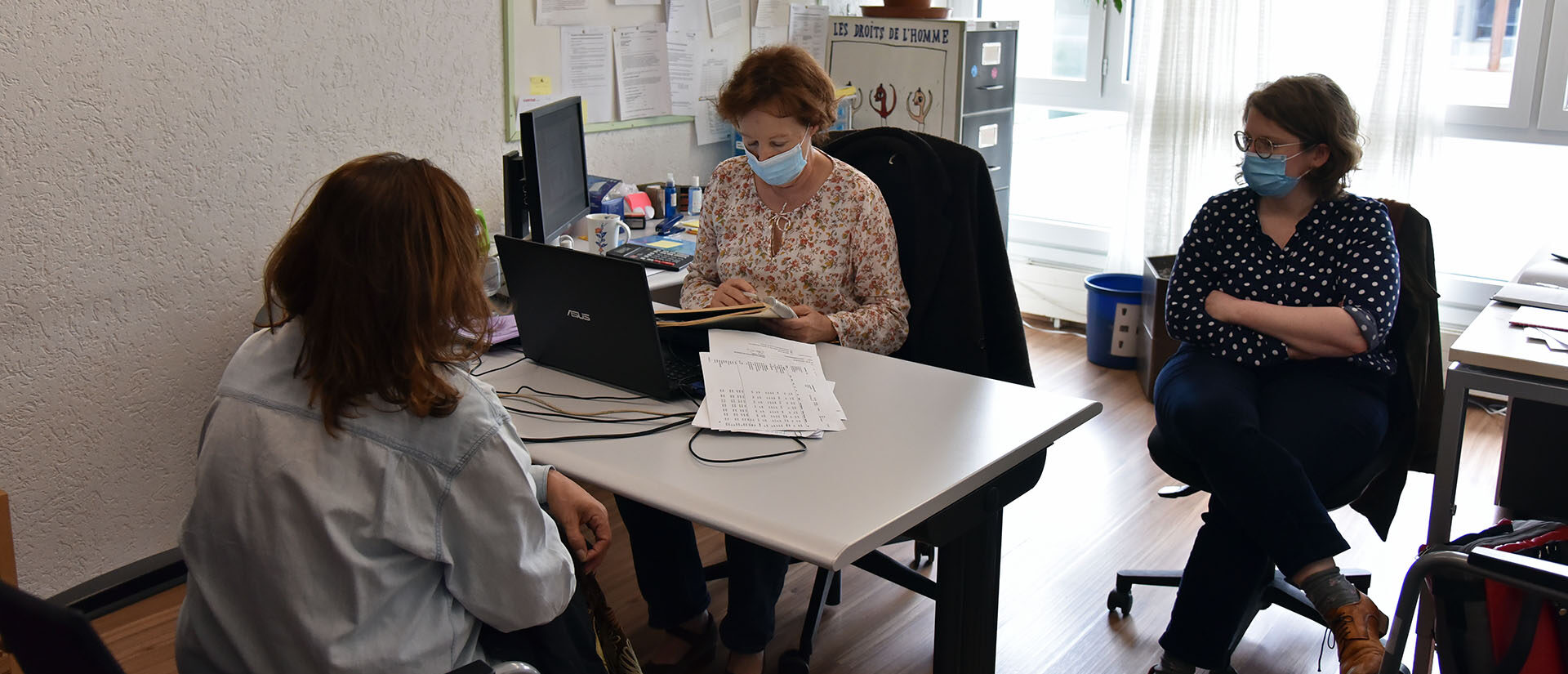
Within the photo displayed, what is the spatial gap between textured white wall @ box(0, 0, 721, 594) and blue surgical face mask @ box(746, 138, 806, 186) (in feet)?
3.65

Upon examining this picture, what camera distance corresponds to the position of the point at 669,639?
2326 mm

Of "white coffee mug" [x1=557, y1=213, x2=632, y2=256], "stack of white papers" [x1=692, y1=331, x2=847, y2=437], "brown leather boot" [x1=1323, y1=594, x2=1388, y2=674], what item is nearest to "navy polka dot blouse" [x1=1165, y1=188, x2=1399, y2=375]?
"brown leather boot" [x1=1323, y1=594, x2=1388, y2=674]

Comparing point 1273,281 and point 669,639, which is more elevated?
point 1273,281

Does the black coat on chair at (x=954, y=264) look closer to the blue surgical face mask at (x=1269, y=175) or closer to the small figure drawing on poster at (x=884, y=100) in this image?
the blue surgical face mask at (x=1269, y=175)

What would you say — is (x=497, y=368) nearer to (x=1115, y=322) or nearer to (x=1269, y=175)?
(x=1269, y=175)

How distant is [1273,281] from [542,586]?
1638 millimetres

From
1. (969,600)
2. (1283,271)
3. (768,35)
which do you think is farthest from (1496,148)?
(969,600)

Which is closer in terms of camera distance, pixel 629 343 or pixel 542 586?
pixel 542 586

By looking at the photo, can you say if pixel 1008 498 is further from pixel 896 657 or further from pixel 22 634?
pixel 22 634

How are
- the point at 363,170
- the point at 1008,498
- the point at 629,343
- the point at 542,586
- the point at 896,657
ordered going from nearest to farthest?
the point at 363,170 → the point at 542,586 → the point at 1008,498 → the point at 629,343 → the point at 896,657

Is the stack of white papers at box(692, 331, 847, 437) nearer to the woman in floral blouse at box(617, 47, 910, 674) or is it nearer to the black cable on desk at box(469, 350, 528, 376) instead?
the woman in floral blouse at box(617, 47, 910, 674)

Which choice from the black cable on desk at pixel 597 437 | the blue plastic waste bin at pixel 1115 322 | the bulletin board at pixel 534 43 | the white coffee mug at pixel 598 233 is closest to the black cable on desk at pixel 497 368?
the black cable on desk at pixel 597 437

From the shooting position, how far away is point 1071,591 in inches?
103

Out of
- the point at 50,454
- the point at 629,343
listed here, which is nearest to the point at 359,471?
the point at 629,343
